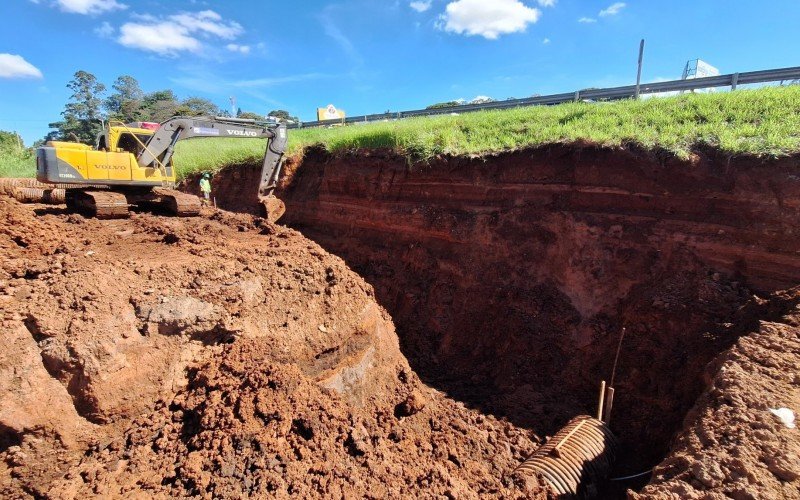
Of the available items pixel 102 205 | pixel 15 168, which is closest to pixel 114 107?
pixel 15 168

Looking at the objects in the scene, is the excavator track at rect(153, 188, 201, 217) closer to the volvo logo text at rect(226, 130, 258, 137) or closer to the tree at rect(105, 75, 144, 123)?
the volvo logo text at rect(226, 130, 258, 137)

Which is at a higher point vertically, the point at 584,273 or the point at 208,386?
the point at 584,273

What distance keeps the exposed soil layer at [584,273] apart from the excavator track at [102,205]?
460 cm

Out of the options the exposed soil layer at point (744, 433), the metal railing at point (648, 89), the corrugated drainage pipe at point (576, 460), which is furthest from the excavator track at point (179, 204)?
the metal railing at point (648, 89)

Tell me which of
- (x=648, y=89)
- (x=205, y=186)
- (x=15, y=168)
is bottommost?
(x=205, y=186)

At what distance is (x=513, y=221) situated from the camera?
7.32m

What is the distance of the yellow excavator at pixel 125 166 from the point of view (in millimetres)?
6785

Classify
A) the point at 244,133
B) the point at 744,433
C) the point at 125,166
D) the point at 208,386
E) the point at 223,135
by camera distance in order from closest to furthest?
the point at 744,433, the point at 208,386, the point at 125,166, the point at 223,135, the point at 244,133

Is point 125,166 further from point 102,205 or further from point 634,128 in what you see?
point 634,128

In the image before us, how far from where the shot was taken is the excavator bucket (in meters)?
10.3

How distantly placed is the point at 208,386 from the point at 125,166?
5593 mm

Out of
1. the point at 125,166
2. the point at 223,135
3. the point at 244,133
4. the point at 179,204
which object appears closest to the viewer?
the point at 125,166

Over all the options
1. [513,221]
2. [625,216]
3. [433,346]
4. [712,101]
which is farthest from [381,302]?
[712,101]

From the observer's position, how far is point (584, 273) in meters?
6.52
